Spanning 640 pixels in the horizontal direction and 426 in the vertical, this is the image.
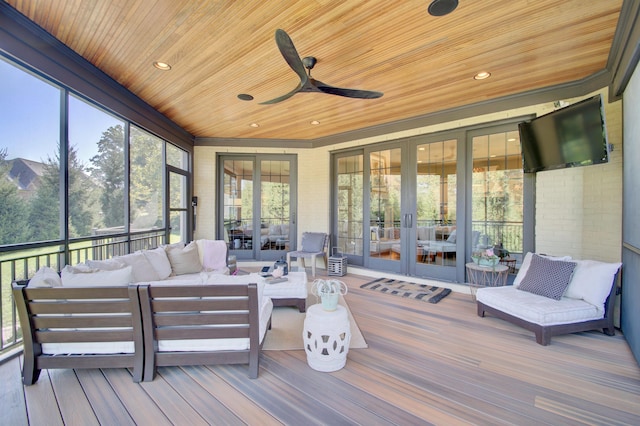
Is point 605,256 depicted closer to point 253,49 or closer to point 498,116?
point 498,116

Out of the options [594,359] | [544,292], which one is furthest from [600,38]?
[594,359]

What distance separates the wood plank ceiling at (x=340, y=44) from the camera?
2248 mm

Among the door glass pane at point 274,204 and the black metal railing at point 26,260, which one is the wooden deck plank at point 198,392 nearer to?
the black metal railing at point 26,260

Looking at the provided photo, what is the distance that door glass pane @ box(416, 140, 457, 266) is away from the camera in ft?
15.2

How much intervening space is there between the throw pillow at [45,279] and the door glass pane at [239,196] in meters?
4.28

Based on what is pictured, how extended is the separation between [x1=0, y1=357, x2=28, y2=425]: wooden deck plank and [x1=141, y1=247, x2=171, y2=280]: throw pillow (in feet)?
4.37

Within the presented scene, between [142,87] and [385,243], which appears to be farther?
[385,243]

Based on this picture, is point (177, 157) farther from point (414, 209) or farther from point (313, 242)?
point (414, 209)

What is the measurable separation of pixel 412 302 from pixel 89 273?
366 cm

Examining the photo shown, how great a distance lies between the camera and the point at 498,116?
13.5ft

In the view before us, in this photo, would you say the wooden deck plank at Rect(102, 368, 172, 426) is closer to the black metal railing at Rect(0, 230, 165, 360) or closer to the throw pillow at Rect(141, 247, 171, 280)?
the black metal railing at Rect(0, 230, 165, 360)

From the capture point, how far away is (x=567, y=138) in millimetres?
3105

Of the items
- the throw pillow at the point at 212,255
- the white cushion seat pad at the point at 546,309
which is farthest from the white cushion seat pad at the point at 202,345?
the white cushion seat pad at the point at 546,309

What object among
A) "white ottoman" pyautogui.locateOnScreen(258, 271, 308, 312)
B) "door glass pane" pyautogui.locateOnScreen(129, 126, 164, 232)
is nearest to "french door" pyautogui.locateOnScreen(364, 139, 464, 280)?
"white ottoman" pyautogui.locateOnScreen(258, 271, 308, 312)
